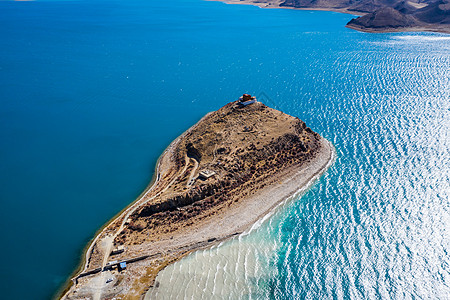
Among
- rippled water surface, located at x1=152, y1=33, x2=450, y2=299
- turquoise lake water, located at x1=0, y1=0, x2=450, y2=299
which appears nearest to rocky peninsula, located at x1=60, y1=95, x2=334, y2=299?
turquoise lake water, located at x1=0, y1=0, x2=450, y2=299

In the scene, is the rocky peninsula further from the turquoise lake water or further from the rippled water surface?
the rippled water surface

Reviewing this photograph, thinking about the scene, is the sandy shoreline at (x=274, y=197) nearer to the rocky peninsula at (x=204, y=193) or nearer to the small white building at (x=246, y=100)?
the rocky peninsula at (x=204, y=193)

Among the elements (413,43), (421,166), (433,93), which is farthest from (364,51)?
(421,166)

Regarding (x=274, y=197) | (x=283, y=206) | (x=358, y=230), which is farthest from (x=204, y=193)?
(x=358, y=230)

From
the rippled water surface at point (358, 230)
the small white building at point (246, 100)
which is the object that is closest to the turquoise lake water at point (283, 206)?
the rippled water surface at point (358, 230)

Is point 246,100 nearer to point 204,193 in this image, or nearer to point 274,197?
point 274,197

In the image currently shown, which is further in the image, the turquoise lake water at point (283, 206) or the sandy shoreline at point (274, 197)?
the sandy shoreline at point (274, 197)

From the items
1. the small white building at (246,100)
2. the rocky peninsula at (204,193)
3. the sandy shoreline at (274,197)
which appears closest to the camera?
the rocky peninsula at (204,193)
